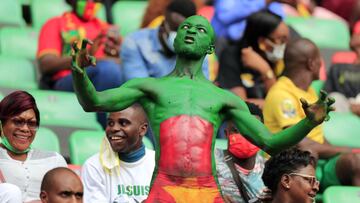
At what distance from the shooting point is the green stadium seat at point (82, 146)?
26.0ft

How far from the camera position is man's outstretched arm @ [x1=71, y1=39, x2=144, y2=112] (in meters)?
5.07

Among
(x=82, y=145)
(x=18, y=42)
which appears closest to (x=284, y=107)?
(x=82, y=145)

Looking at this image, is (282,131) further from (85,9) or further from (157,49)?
(85,9)

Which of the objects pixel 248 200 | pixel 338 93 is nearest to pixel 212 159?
pixel 248 200

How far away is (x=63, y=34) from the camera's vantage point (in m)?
9.48

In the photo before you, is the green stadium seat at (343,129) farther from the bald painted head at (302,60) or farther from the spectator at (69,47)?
the spectator at (69,47)

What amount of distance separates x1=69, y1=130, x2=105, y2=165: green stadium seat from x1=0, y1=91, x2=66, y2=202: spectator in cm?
78

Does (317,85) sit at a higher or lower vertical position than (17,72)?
lower

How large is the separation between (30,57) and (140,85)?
182 inches

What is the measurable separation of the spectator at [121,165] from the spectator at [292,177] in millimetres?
891

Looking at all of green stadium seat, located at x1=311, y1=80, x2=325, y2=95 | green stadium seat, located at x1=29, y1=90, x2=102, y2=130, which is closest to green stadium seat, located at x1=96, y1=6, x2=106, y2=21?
green stadium seat, located at x1=29, y1=90, x2=102, y2=130

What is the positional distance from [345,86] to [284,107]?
133 cm

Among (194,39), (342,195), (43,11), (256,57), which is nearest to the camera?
(194,39)

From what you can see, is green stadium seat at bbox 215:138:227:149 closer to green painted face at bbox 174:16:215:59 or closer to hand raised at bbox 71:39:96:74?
green painted face at bbox 174:16:215:59
